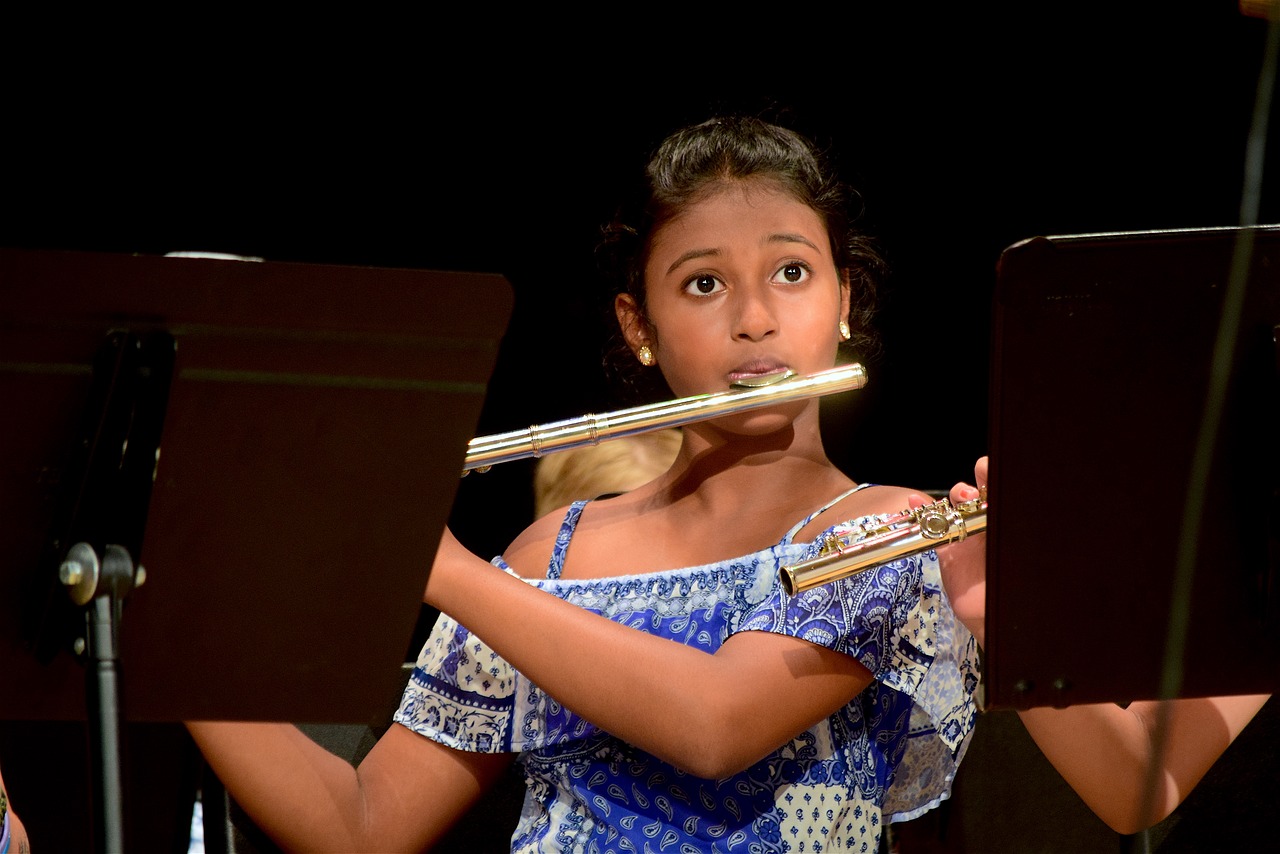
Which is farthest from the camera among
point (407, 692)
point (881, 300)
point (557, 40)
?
point (557, 40)

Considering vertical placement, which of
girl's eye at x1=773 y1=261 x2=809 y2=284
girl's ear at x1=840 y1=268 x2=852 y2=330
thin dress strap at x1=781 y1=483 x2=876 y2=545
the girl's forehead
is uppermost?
the girl's forehead

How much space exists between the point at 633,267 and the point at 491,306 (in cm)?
83

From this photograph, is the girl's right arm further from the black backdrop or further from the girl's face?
the black backdrop

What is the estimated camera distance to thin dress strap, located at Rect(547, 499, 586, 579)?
5.81 feet

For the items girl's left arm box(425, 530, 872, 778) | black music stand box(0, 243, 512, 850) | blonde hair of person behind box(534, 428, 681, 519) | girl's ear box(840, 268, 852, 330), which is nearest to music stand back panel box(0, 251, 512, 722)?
black music stand box(0, 243, 512, 850)

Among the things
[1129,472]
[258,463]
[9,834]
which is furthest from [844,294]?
[9,834]

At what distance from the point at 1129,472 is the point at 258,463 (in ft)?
2.23

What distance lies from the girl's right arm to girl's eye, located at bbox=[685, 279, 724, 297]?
641mm

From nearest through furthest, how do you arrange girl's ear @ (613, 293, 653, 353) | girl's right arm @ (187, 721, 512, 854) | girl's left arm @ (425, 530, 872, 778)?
girl's left arm @ (425, 530, 872, 778) < girl's right arm @ (187, 721, 512, 854) < girl's ear @ (613, 293, 653, 353)

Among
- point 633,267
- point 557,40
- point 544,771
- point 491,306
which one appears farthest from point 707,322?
point 557,40

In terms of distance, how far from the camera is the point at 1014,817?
180 centimetres

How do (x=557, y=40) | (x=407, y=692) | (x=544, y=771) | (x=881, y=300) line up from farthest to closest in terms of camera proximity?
(x=557, y=40) < (x=881, y=300) < (x=407, y=692) < (x=544, y=771)

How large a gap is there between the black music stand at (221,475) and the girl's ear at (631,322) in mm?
736

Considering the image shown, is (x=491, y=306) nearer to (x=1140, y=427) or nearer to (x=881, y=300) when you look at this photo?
(x=1140, y=427)
